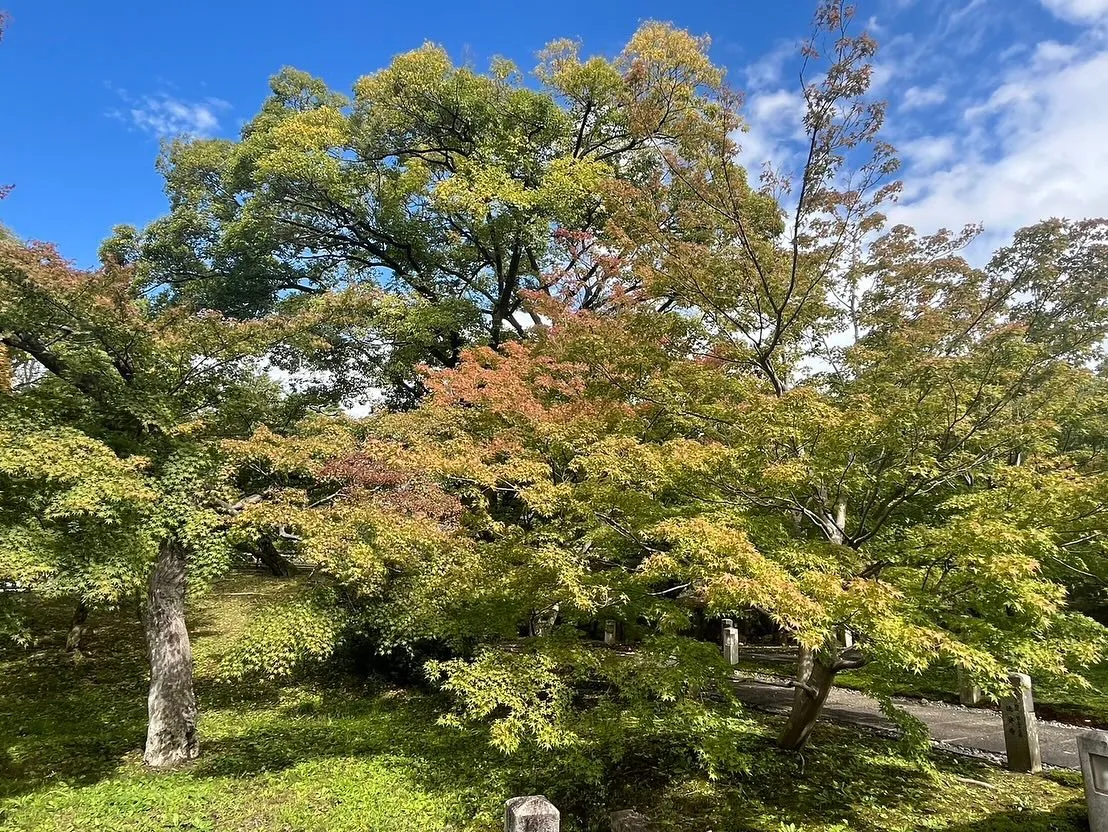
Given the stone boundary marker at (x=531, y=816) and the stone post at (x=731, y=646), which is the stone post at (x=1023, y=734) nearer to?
the stone post at (x=731, y=646)

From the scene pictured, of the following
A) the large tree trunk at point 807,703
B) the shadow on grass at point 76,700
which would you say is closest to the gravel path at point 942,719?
the large tree trunk at point 807,703

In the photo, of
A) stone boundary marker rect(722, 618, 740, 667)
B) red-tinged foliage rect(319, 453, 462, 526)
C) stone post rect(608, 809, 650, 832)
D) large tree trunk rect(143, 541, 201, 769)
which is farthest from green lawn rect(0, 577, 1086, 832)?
stone boundary marker rect(722, 618, 740, 667)

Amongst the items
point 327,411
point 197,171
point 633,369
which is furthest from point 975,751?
point 197,171

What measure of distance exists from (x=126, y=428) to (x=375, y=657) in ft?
19.5

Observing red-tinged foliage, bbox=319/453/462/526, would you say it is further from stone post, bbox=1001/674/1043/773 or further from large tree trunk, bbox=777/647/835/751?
stone post, bbox=1001/674/1043/773

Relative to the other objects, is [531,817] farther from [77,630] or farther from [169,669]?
[77,630]

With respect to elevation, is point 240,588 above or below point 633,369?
below

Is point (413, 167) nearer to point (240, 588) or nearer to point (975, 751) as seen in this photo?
point (240, 588)

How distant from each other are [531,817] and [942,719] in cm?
960

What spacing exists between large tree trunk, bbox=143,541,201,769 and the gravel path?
835 centimetres

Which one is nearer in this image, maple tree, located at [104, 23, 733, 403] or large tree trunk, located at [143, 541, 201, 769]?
large tree trunk, located at [143, 541, 201, 769]

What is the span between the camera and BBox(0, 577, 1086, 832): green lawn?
6000 millimetres

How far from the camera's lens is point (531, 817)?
3.46 meters

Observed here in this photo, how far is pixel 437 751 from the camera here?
7812 mm
